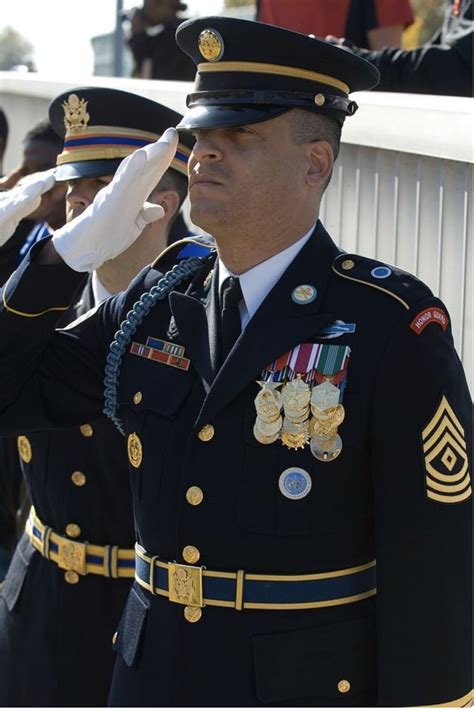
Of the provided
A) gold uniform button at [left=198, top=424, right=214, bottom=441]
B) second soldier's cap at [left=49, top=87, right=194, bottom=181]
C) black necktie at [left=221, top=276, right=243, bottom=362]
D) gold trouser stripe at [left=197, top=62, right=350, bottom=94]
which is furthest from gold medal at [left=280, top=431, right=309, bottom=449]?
second soldier's cap at [left=49, top=87, right=194, bottom=181]

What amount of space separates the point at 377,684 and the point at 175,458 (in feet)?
2.06

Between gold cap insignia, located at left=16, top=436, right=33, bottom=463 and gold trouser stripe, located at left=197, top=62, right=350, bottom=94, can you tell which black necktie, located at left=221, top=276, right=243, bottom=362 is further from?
gold cap insignia, located at left=16, top=436, right=33, bottom=463

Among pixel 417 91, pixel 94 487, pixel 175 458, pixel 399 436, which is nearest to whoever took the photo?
pixel 399 436

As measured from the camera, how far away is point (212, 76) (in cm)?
290

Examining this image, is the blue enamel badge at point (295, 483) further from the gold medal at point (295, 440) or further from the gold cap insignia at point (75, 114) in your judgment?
the gold cap insignia at point (75, 114)

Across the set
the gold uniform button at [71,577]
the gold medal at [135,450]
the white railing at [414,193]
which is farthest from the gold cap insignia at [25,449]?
the white railing at [414,193]

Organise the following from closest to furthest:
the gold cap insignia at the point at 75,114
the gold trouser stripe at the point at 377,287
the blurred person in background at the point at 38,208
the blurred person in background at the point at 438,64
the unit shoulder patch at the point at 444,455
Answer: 1. the unit shoulder patch at the point at 444,455
2. the gold trouser stripe at the point at 377,287
3. the gold cap insignia at the point at 75,114
4. the blurred person in background at the point at 438,64
5. the blurred person in background at the point at 38,208

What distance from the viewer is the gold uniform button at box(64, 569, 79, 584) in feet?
11.9

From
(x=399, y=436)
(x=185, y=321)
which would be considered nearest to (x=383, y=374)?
(x=399, y=436)

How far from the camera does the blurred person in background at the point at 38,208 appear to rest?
5164 mm

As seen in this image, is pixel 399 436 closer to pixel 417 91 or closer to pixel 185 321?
pixel 185 321

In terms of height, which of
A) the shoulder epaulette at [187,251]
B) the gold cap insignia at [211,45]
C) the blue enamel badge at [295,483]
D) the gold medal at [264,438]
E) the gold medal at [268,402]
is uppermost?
the gold cap insignia at [211,45]

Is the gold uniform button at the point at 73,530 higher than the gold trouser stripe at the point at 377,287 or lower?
lower

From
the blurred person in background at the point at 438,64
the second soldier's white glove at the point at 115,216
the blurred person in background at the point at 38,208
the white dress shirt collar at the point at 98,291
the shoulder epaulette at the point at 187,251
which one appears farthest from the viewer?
the blurred person in background at the point at 38,208
